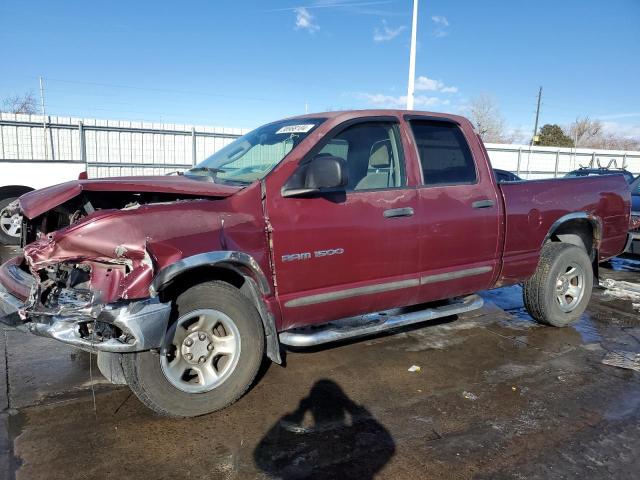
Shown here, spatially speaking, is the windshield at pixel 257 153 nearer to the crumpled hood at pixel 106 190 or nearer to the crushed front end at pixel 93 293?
the crumpled hood at pixel 106 190

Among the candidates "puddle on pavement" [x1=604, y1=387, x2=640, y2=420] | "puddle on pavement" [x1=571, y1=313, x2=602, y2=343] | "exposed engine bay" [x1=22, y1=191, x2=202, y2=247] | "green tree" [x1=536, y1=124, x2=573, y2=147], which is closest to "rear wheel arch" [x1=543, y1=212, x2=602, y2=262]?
"puddle on pavement" [x1=571, y1=313, x2=602, y2=343]

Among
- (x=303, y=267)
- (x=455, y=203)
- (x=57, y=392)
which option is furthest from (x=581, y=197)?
(x=57, y=392)

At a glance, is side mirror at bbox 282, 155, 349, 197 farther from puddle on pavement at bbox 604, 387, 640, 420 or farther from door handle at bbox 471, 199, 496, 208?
puddle on pavement at bbox 604, 387, 640, 420

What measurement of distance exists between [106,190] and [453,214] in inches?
106

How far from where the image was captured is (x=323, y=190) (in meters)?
3.43

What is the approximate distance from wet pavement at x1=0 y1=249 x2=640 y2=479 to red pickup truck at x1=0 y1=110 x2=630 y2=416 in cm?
36

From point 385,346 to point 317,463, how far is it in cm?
194

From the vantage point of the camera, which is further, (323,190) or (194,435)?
(323,190)

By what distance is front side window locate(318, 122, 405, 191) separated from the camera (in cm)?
376

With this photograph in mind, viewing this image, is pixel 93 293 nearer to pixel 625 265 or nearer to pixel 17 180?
pixel 17 180

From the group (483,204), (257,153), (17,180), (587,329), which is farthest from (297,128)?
(17,180)

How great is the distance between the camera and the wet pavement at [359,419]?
8.82 feet

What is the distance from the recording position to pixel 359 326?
3654 mm

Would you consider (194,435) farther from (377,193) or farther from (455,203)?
(455,203)
